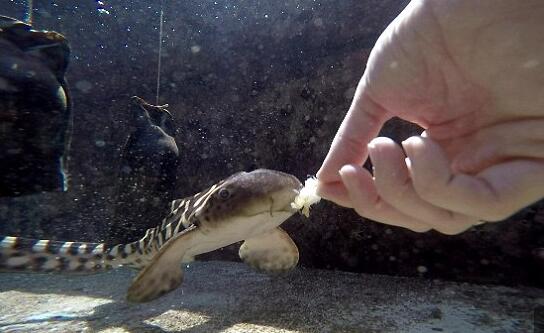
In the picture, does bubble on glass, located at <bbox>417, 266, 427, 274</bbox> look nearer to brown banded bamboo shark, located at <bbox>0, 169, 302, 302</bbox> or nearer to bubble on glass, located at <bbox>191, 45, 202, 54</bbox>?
brown banded bamboo shark, located at <bbox>0, 169, 302, 302</bbox>

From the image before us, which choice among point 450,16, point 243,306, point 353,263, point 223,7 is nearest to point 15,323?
point 243,306

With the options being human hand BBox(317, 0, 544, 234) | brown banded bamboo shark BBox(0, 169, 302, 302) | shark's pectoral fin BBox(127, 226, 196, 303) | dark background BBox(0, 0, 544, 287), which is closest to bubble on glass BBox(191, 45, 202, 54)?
dark background BBox(0, 0, 544, 287)

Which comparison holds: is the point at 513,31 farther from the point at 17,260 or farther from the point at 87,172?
the point at 87,172

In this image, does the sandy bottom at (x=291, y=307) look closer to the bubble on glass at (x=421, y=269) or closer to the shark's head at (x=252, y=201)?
the bubble on glass at (x=421, y=269)

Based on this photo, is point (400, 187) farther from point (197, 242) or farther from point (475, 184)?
point (197, 242)

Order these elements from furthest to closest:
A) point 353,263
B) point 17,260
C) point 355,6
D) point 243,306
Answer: point 355,6
point 353,263
point 17,260
point 243,306

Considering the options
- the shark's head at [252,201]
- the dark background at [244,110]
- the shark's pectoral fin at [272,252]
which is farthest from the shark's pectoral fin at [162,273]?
the dark background at [244,110]
